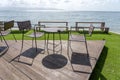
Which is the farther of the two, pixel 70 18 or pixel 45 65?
pixel 70 18

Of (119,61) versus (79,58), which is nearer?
(79,58)

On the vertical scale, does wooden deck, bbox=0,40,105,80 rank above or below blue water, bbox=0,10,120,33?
above

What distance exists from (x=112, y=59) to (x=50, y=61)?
1.91m

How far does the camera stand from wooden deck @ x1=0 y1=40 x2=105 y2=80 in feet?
8.13

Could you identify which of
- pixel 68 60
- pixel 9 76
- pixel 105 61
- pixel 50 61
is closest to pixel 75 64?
pixel 68 60

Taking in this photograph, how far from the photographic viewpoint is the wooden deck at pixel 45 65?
8.13 feet

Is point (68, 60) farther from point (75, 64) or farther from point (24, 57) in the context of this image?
point (24, 57)

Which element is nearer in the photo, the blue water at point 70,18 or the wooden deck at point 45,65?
the wooden deck at point 45,65

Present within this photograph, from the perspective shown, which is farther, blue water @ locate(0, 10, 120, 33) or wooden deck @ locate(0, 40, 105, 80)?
blue water @ locate(0, 10, 120, 33)

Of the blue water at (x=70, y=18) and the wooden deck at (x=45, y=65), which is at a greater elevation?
the wooden deck at (x=45, y=65)

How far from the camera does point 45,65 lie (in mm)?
2932

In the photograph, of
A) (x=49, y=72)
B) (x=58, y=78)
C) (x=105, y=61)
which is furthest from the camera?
(x=105, y=61)

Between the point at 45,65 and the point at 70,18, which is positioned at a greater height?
the point at 45,65

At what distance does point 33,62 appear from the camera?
308 cm
